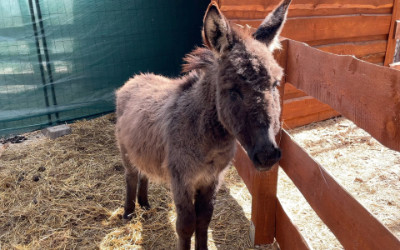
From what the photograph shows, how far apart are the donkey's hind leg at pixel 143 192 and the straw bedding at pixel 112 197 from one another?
0.34ft

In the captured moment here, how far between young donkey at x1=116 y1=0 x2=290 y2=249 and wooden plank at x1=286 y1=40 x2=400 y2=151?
333 mm

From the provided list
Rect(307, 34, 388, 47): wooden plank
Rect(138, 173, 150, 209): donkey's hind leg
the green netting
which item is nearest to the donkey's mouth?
Rect(138, 173, 150, 209): donkey's hind leg

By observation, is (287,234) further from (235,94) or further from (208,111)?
(235,94)

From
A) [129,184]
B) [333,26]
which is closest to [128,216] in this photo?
[129,184]

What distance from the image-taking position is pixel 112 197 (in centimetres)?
473

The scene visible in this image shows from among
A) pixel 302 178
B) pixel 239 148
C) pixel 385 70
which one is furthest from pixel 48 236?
pixel 385 70

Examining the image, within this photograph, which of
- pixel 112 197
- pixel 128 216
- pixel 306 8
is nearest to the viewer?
pixel 128 216

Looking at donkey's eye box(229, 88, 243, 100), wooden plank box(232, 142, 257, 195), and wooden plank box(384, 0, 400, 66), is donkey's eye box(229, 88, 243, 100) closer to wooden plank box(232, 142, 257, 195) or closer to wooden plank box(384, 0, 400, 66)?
wooden plank box(232, 142, 257, 195)

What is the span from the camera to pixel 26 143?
259 inches

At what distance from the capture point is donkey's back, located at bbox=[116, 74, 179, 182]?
10.6 ft

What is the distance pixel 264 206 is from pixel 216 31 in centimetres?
200

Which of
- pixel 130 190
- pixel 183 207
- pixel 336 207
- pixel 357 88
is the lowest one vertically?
pixel 130 190

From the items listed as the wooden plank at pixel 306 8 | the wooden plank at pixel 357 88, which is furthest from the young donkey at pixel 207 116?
the wooden plank at pixel 306 8

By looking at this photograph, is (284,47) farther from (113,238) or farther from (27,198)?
(27,198)
